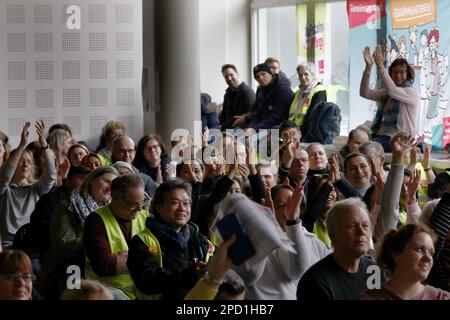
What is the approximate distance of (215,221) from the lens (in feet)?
13.8

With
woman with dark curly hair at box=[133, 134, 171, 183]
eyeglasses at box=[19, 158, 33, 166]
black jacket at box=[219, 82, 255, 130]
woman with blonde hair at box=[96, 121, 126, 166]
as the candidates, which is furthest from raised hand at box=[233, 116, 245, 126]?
eyeglasses at box=[19, 158, 33, 166]

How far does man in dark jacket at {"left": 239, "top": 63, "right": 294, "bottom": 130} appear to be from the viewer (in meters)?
13.2

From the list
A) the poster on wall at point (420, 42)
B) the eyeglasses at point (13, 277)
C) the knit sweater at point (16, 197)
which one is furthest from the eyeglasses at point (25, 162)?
the poster on wall at point (420, 42)

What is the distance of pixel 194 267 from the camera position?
5746 mm

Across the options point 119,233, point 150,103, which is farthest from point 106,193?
point 150,103

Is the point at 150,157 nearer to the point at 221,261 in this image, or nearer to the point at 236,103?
the point at 236,103

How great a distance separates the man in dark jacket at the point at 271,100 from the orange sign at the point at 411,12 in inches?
82.1

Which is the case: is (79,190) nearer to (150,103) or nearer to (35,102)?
(150,103)

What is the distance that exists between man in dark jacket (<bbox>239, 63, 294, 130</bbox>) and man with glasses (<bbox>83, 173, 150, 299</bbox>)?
6464 millimetres

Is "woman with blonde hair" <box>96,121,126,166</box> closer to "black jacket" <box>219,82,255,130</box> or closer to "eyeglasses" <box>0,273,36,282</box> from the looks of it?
"black jacket" <box>219,82,255,130</box>

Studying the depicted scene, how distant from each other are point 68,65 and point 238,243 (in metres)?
11.1

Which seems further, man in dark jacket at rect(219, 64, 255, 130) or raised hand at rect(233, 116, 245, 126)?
man in dark jacket at rect(219, 64, 255, 130)

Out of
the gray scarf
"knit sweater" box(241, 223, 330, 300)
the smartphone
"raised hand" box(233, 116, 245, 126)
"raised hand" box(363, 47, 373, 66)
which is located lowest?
"knit sweater" box(241, 223, 330, 300)

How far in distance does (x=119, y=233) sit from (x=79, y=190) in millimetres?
900
